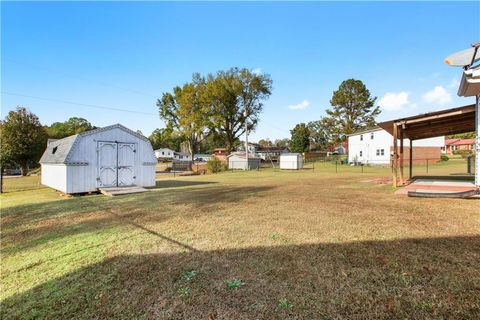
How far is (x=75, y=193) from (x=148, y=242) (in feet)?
30.9

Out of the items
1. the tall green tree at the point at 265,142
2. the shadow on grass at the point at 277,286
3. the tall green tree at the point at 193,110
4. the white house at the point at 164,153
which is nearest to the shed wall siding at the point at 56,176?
the shadow on grass at the point at 277,286

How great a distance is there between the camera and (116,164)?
13172mm

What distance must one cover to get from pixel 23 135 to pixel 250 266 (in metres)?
36.5

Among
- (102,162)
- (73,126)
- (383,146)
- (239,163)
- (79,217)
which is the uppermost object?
(73,126)

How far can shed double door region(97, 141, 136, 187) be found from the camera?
1270 centimetres

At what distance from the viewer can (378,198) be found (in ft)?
27.7

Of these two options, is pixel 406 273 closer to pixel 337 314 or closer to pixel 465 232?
pixel 337 314

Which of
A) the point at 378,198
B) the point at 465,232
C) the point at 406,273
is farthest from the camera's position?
the point at 378,198

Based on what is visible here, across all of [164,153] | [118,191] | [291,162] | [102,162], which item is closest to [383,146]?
[291,162]

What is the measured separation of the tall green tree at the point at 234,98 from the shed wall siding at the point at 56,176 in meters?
29.0

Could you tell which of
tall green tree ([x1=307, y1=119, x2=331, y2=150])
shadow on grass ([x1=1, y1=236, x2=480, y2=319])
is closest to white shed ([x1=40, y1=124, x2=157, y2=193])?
shadow on grass ([x1=1, y1=236, x2=480, y2=319])

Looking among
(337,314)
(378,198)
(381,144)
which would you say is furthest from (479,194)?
(381,144)

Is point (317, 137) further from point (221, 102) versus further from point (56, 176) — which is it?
point (56, 176)

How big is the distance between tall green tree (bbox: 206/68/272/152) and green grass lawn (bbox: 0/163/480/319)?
36872mm
